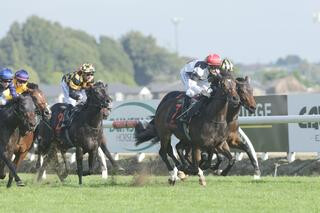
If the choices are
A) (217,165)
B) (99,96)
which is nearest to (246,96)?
(217,165)

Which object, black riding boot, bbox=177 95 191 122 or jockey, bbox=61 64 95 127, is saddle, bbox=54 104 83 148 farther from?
black riding boot, bbox=177 95 191 122

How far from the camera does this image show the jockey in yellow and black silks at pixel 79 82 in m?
16.1

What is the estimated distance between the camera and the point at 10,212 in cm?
1034

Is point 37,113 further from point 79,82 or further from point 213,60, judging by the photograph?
point 213,60

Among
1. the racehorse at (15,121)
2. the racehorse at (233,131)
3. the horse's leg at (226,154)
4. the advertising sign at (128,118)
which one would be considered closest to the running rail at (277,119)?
the racehorse at (233,131)

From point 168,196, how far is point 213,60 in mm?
3002

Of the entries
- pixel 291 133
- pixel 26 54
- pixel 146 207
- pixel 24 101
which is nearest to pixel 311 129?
pixel 291 133

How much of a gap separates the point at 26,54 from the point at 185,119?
12870 cm

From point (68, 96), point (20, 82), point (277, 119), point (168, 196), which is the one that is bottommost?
point (168, 196)

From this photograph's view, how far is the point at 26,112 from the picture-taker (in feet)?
44.1

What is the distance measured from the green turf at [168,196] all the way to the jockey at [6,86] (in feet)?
4.56

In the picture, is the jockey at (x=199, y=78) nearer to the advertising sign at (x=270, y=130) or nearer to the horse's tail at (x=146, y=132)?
the horse's tail at (x=146, y=132)

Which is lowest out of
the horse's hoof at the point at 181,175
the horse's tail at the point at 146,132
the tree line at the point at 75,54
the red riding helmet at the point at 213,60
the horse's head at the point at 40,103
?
the horse's hoof at the point at 181,175

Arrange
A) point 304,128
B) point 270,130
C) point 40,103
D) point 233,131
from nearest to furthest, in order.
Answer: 1. point 40,103
2. point 233,131
3. point 304,128
4. point 270,130
